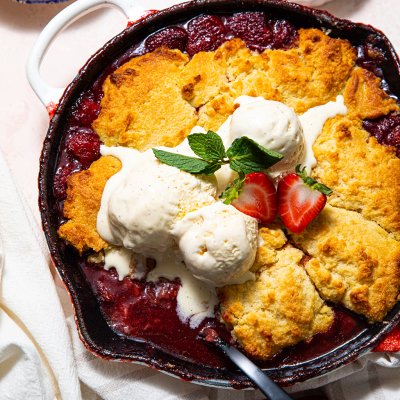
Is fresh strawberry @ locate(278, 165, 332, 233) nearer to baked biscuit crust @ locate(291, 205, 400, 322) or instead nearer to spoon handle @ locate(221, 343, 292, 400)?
baked biscuit crust @ locate(291, 205, 400, 322)

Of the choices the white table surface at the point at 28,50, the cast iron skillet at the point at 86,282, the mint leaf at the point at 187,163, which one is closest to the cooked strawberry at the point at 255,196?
the mint leaf at the point at 187,163

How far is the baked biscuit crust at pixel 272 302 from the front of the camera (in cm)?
262

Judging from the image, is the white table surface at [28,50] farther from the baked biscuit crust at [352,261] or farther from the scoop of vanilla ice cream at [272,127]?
the baked biscuit crust at [352,261]

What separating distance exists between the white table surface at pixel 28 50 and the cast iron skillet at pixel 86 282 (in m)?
0.43

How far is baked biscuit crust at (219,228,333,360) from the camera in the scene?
8.59 feet

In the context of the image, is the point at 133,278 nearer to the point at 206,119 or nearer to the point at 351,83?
the point at 206,119

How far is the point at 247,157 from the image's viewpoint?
8.26 feet

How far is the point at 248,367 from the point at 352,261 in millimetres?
560

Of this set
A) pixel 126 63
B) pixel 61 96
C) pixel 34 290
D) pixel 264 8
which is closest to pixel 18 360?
pixel 34 290

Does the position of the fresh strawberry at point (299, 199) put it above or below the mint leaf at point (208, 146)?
below

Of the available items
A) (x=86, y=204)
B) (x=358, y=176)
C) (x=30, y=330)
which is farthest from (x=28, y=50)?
(x=358, y=176)

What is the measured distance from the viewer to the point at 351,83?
9.16 feet

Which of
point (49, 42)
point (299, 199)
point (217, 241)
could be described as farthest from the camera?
point (49, 42)

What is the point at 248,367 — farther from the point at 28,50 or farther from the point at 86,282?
the point at 28,50
